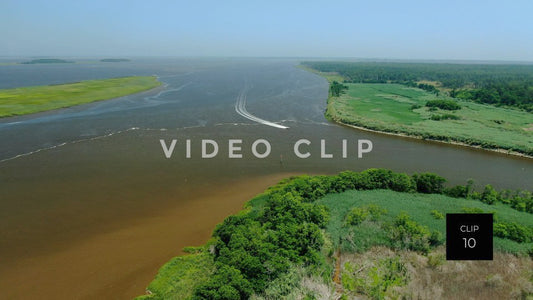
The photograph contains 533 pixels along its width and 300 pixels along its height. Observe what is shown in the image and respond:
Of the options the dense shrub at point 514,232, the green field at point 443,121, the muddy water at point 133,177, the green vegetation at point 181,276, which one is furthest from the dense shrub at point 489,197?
the green vegetation at point 181,276

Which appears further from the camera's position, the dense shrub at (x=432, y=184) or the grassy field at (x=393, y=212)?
the dense shrub at (x=432, y=184)

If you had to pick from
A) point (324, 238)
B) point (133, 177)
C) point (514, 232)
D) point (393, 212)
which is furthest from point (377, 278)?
point (133, 177)

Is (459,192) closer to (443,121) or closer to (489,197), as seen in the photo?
(489,197)

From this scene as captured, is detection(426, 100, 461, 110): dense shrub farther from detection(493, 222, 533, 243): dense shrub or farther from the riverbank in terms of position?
detection(493, 222, 533, 243): dense shrub

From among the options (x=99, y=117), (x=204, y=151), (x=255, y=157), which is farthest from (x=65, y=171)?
(x=99, y=117)

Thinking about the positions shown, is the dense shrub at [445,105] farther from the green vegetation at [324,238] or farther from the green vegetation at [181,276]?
the green vegetation at [181,276]
